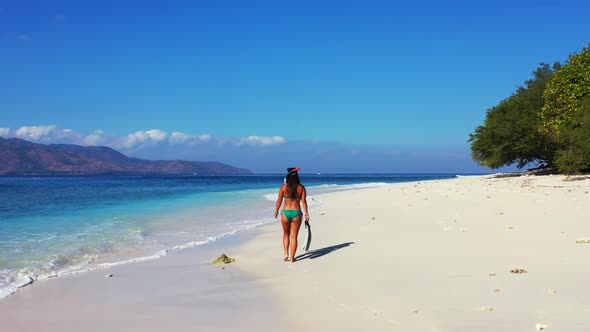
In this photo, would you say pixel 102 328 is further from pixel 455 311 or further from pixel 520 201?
pixel 520 201

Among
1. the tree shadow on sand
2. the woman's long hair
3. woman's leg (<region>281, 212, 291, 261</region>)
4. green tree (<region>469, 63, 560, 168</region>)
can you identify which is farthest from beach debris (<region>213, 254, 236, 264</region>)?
green tree (<region>469, 63, 560, 168</region>)

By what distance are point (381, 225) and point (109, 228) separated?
8.77 m

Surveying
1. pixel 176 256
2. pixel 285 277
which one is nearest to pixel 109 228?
pixel 176 256

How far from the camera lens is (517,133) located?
38.0 metres

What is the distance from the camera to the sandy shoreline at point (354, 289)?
187 inches

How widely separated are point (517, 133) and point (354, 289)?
36.7 meters

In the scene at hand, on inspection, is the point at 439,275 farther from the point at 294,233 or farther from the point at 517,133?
the point at 517,133

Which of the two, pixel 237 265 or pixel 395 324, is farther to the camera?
pixel 237 265

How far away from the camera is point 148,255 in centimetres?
990

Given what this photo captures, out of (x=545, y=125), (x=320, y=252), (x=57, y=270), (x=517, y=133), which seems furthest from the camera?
(x=517, y=133)

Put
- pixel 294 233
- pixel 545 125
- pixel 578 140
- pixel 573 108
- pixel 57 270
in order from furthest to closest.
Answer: pixel 545 125 < pixel 573 108 < pixel 578 140 < pixel 294 233 < pixel 57 270

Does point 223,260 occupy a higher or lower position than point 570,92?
lower

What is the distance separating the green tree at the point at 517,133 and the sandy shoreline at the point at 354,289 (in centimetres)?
2983

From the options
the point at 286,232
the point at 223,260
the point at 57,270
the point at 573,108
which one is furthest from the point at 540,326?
the point at 573,108
